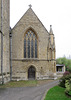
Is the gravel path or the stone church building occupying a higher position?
the stone church building

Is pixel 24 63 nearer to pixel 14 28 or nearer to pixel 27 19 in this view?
pixel 14 28

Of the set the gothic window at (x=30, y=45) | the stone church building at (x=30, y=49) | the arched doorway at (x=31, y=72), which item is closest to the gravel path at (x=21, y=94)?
the stone church building at (x=30, y=49)

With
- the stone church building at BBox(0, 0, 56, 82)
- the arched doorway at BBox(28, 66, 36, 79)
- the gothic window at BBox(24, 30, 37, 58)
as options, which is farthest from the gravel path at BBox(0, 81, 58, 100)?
the gothic window at BBox(24, 30, 37, 58)

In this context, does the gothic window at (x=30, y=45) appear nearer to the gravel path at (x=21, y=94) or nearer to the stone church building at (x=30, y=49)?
the stone church building at (x=30, y=49)

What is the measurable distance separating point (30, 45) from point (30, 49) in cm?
76

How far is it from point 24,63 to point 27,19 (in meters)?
8.31

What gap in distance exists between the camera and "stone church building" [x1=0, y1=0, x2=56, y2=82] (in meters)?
22.9

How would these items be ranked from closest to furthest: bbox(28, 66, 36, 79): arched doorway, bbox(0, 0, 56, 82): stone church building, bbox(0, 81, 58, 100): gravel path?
bbox(0, 81, 58, 100): gravel path → bbox(0, 0, 56, 82): stone church building → bbox(28, 66, 36, 79): arched doorway

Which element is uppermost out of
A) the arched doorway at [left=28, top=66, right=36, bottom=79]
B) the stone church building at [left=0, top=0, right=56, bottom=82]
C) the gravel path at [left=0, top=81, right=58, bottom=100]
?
the stone church building at [left=0, top=0, right=56, bottom=82]

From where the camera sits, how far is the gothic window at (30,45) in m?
23.6

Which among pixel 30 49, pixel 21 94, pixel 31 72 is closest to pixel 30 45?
pixel 30 49

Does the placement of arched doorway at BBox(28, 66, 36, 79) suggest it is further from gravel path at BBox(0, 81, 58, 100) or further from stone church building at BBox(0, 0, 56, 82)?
gravel path at BBox(0, 81, 58, 100)

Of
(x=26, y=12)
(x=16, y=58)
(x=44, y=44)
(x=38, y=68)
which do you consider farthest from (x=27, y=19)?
(x=38, y=68)

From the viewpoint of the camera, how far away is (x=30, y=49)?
23734 millimetres
